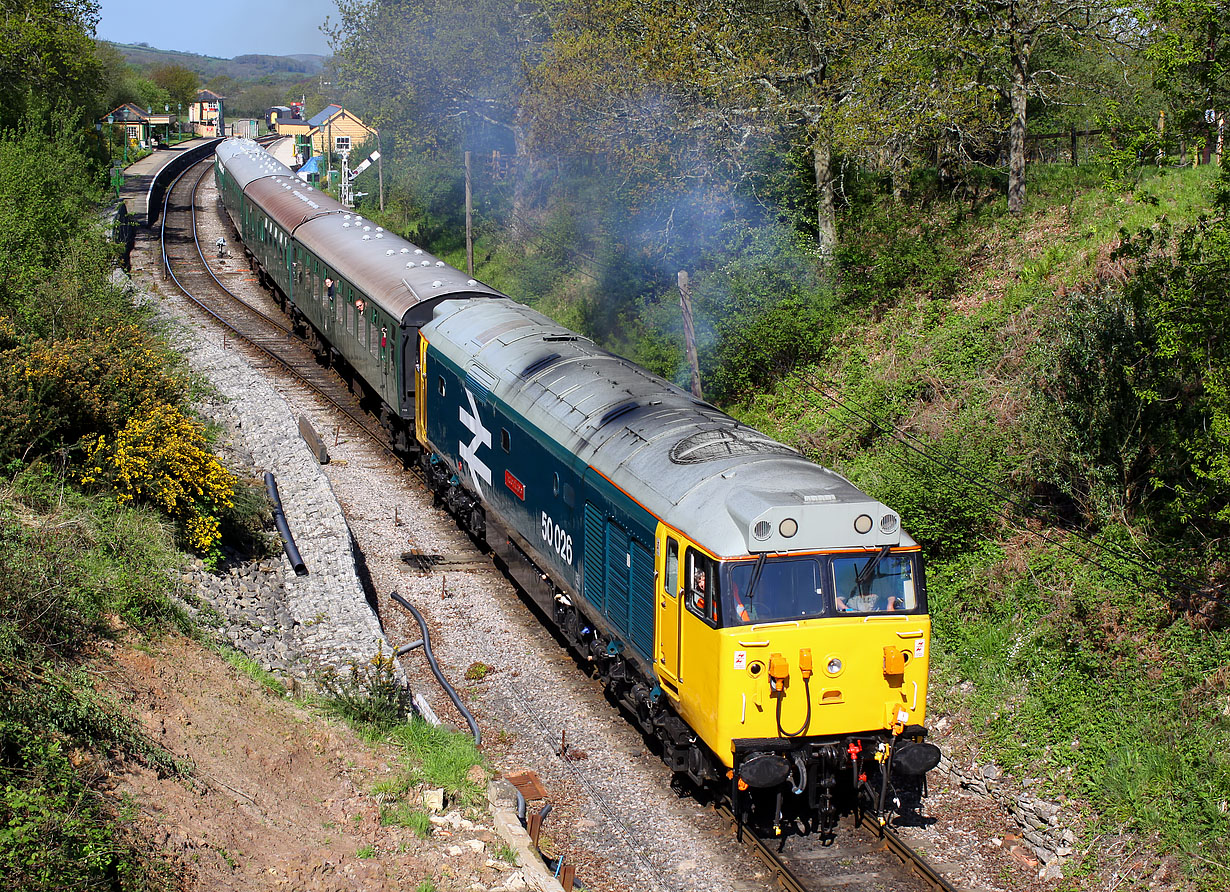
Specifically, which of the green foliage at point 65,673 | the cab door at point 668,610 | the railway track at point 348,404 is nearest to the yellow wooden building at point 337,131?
the railway track at point 348,404

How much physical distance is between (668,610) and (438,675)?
412 cm

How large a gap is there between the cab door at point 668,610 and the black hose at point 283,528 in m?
7.18

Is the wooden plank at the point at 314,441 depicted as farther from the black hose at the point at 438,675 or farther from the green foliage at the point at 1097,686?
the green foliage at the point at 1097,686

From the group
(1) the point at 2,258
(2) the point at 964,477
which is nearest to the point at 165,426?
(1) the point at 2,258

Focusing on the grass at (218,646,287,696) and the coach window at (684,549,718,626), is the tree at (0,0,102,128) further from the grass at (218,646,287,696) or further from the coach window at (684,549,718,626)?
the coach window at (684,549,718,626)

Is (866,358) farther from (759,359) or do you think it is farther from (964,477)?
(964,477)

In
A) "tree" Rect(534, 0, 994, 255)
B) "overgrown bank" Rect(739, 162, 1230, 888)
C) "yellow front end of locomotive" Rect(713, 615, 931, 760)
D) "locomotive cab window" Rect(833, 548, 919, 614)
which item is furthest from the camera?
"tree" Rect(534, 0, 994, 255)

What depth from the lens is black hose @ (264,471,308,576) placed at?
51.2 feet

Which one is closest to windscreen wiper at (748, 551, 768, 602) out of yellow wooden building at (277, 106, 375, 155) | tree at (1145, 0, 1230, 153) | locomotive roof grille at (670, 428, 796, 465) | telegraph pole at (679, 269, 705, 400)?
locomotive roof grille at (670, 428, 796, 465)

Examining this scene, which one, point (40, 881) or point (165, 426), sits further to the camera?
point (165, 426)

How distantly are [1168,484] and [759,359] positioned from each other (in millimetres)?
10532

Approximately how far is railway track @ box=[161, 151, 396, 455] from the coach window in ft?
42.1

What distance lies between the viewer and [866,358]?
22.0m

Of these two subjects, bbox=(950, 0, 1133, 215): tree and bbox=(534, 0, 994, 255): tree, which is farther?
bbox=(950, 0, 1133, 215): tree
